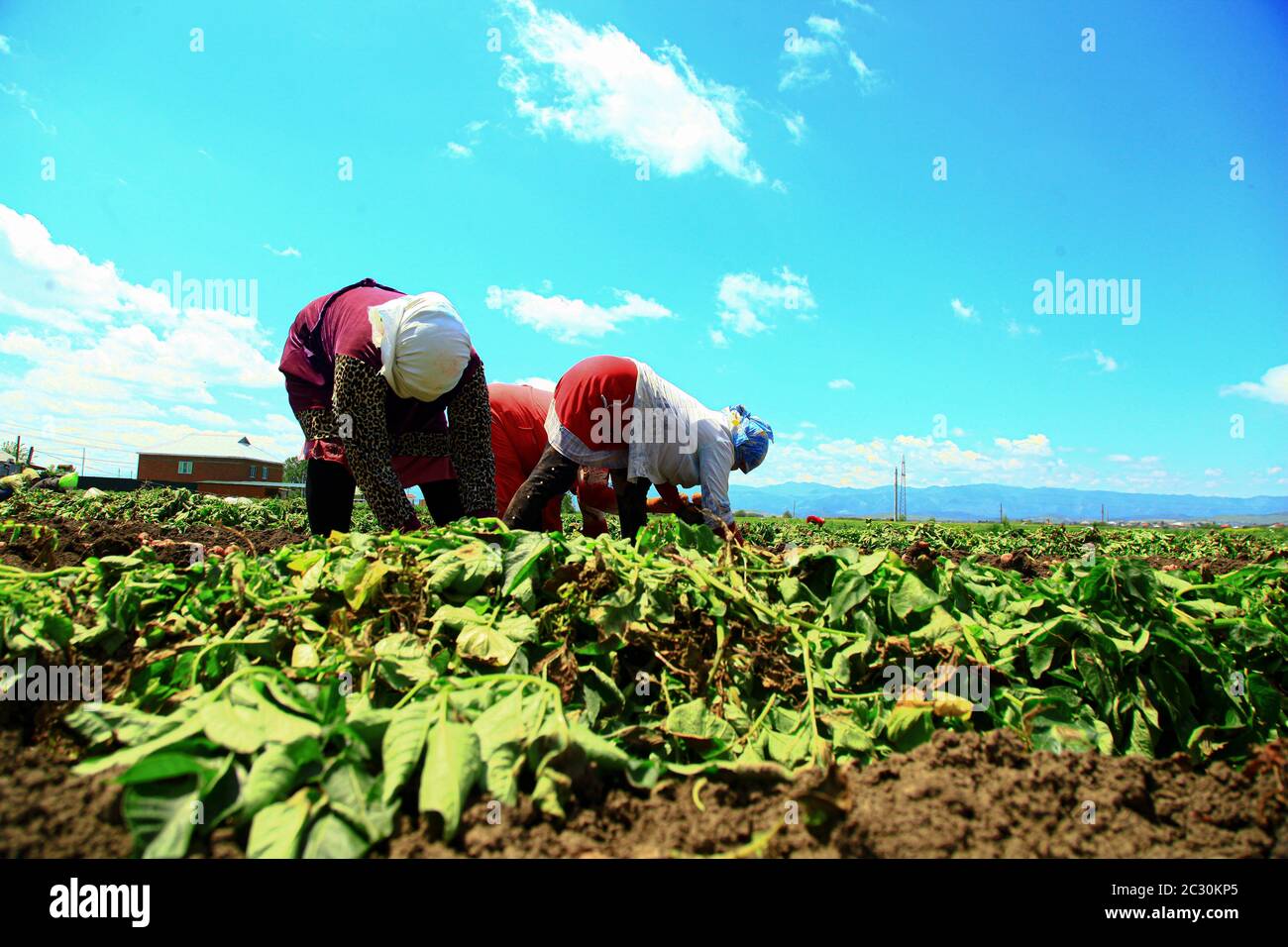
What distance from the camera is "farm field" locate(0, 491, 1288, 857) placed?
940 millimetres

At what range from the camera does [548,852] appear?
915mm

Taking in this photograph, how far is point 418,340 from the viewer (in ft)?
10.5

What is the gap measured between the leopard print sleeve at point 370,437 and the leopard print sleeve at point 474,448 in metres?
0.48

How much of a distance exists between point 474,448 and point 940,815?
324cm

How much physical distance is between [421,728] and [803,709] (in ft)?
2.55

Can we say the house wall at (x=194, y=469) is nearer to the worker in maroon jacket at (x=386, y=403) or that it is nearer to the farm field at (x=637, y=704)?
the worker in maroon jacket at (x=386, y=403)

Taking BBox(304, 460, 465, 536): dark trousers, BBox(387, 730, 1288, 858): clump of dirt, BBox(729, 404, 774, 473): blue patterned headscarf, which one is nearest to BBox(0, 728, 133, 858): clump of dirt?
BBox(387, 730, 1288, 858): clump of dirt

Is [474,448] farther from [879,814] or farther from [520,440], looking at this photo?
[879,814]

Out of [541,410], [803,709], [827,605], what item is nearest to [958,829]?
[803,709]

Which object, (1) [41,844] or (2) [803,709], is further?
(2) [803,709]

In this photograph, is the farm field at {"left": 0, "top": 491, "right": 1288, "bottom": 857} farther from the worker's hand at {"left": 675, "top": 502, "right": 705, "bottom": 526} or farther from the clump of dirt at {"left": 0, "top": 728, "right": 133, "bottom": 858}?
the worker's hand at {"left": 675, "top": 502, "right": 705, "bottom": 526}
